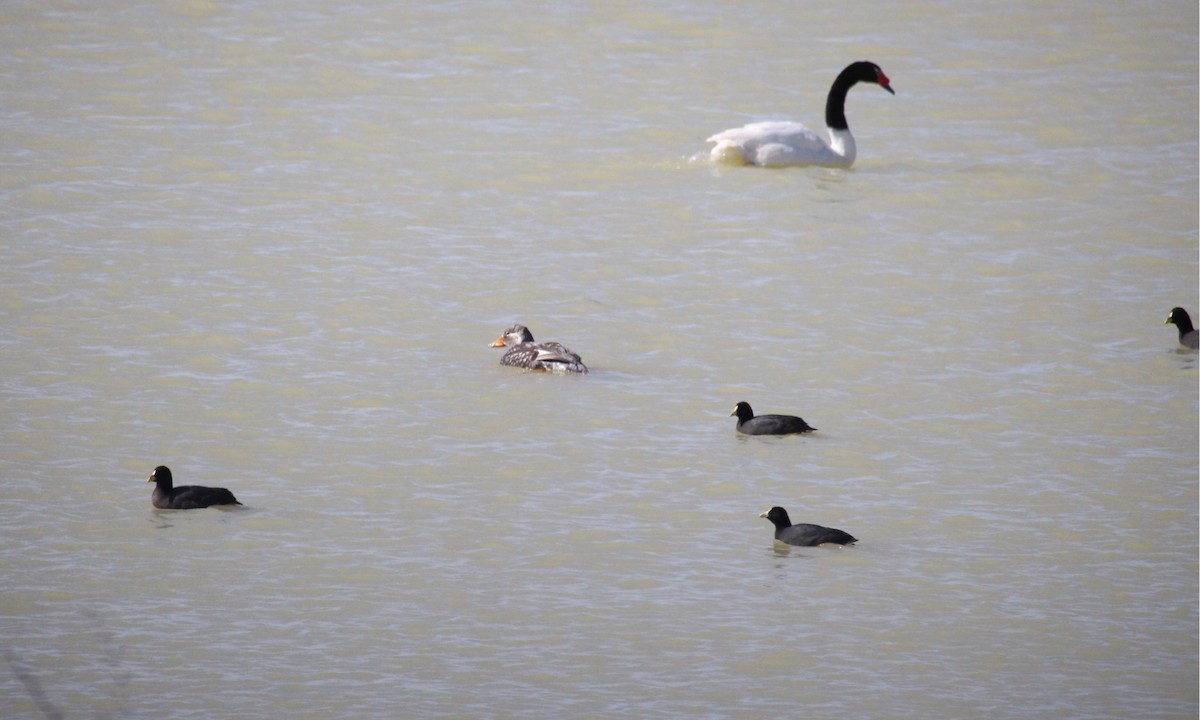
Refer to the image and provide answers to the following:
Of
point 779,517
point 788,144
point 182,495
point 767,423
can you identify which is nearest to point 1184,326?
point 767,423

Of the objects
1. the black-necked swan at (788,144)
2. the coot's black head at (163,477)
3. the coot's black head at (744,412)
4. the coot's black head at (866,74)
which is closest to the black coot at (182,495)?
the coot's black head at (163,477)

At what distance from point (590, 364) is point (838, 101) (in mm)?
6794

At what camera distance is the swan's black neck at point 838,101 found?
1927 centimetres

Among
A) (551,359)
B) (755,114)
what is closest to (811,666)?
(551,359)

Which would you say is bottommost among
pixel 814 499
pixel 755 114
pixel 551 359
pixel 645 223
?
pixel 814 499

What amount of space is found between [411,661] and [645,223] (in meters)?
8.60

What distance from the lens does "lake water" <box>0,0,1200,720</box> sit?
29.7ft

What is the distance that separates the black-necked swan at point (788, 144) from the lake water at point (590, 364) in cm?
18

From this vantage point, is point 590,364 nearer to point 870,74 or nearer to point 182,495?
point 182,495

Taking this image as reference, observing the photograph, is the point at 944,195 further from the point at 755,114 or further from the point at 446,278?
the point at 446,278

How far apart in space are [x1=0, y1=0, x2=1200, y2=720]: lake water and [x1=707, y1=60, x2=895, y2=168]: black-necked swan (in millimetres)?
183

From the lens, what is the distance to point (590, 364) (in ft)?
44.5

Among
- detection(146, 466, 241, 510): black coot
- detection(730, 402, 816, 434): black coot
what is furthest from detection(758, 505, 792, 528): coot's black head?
detection(146, 466, 241, 510): black coot

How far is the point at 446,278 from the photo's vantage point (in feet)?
50.8
